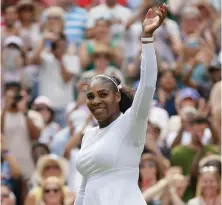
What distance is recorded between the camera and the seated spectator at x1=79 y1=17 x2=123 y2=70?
13.6 metres

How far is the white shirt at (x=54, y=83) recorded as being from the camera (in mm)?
13344

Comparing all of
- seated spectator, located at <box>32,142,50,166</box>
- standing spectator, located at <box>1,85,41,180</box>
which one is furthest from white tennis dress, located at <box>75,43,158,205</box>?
standing spectator, located at <box>1,85,41,180</box>

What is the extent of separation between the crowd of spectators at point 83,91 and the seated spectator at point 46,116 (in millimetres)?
14

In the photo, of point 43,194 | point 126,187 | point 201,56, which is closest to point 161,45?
point 201,56

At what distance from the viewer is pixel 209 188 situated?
32.4 feet

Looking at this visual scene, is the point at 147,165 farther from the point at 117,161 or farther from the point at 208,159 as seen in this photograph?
the point at 117,161

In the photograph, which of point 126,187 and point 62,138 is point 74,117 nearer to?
point 62,138

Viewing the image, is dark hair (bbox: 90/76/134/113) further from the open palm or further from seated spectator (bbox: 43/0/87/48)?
seated spectator (bbox: 43/0/87/48)

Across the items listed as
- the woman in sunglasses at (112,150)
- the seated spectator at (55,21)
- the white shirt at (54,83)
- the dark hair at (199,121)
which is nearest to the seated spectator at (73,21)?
the seated spectator at (55,21)

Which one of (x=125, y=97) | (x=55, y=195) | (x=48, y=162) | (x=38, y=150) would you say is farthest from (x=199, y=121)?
(x=125, y=97)

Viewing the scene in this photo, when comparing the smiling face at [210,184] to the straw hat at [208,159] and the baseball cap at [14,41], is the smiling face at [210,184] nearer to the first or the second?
the straw hat at [208,159]

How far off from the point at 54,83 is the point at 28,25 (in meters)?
1.49

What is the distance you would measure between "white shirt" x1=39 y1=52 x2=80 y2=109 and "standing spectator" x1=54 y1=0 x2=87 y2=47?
3.42 ft

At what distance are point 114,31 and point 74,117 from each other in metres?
2.54
